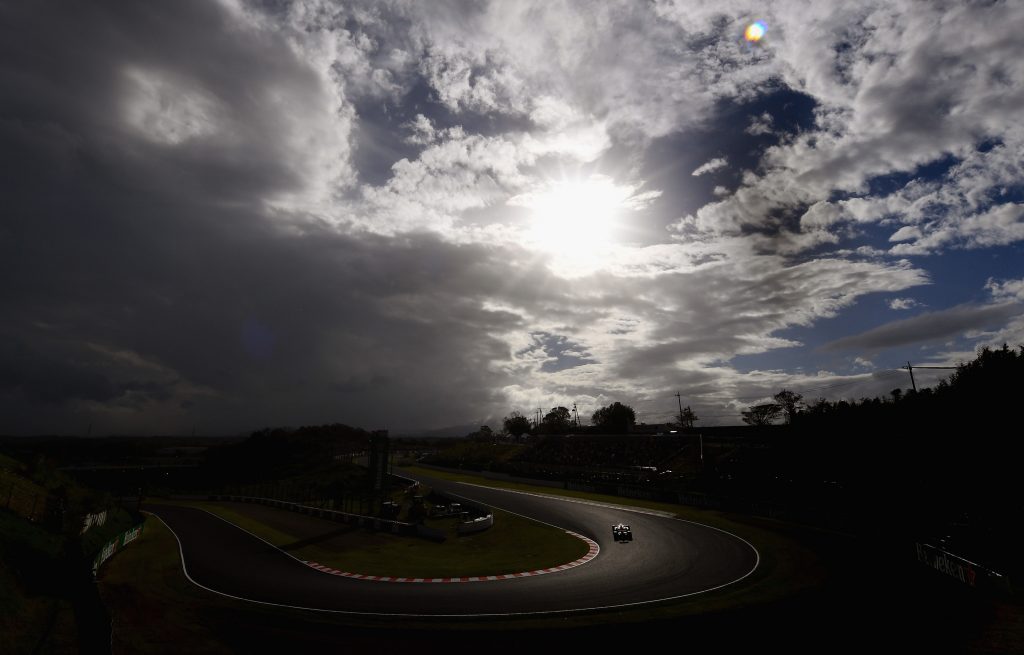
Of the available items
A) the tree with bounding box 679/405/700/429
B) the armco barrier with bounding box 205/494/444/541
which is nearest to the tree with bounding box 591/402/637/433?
the tree with bounding box 679/405/700/429

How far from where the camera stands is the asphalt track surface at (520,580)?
68.2ft

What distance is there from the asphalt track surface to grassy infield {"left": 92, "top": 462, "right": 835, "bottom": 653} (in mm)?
1157

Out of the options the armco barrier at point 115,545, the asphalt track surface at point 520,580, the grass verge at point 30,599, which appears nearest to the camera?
the grass verge at point 30,599

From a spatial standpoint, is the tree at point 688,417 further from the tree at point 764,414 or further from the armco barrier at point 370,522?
the armco barrier at point 370,522

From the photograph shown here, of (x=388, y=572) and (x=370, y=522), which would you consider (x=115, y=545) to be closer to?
(x=370, y=522)

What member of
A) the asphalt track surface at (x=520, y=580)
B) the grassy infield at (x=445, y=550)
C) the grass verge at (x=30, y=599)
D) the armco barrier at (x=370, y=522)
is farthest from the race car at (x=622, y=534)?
the grass verge at (x=30, y=599)

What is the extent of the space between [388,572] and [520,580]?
317 inches

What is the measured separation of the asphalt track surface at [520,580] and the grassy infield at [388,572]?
45.6 inches

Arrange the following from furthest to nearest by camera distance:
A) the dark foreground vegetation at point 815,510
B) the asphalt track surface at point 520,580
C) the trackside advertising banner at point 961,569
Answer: the trackside advertising banner at point 961,569
the asphalt track surface at point 520,580
the dark foreground vegetation at point 815,510

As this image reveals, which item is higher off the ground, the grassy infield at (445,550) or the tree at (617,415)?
the tree at (617,415)

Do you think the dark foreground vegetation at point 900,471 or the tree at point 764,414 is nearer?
the dark foreground vegetation at point 900,471

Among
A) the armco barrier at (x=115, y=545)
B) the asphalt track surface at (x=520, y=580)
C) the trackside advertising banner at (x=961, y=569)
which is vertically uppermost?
the trackside advertising banner at (x=961, y=569)

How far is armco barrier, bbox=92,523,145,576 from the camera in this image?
97.2 feet

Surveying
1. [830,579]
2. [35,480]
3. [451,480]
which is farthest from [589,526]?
[451,480]
